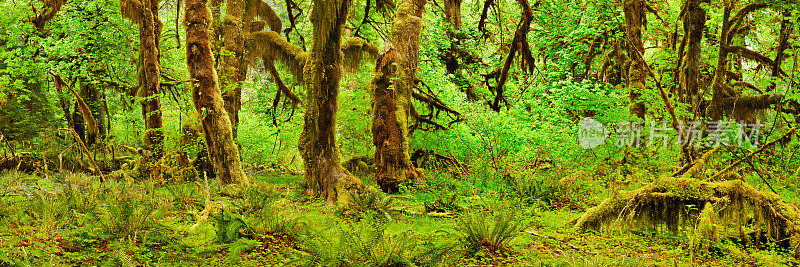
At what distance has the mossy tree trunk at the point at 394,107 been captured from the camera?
→ 377 inches

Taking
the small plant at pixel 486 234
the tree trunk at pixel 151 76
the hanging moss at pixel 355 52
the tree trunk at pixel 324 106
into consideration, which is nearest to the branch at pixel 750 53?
the small plant at pixel 486 234

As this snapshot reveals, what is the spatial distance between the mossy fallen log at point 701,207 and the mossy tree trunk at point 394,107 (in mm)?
4637

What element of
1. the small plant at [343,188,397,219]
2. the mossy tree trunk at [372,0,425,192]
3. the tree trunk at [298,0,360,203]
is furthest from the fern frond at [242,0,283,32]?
the small plant at [343,188,397,219]

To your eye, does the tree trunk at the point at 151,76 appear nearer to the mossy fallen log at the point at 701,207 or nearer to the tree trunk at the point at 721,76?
the mossy fallen log at the point at 701,207

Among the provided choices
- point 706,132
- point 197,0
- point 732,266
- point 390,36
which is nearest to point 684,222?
point 732,266

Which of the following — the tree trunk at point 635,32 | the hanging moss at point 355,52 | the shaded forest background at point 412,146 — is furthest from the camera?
the tree trunk at point 635,32

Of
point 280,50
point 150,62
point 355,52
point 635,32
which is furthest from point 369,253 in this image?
point 635,32

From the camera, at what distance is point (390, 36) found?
10297mm

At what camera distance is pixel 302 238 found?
560 centimetres

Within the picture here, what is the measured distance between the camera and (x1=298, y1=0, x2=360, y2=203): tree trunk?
23.0 ft

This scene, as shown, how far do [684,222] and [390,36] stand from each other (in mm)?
6865

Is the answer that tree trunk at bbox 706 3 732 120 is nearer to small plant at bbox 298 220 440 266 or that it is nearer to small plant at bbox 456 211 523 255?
small plant at bbox 456 211 523 255

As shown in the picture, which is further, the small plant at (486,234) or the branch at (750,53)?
the branch at (750,53)

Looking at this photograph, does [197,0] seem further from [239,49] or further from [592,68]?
[592,68]
